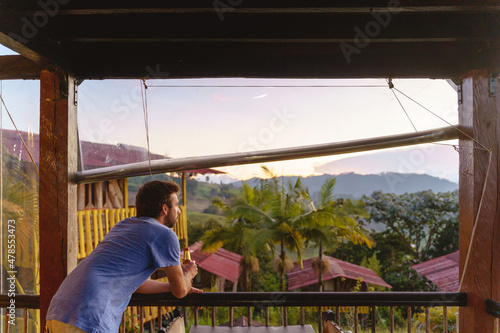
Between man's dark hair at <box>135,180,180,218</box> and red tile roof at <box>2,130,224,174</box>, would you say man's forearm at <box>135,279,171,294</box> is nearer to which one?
man's dark hair at <box>135,180,180,218</box>

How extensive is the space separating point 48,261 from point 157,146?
15.4 meters

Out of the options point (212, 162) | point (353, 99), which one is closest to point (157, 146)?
point (353, 99)

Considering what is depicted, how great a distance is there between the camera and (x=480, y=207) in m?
2.21

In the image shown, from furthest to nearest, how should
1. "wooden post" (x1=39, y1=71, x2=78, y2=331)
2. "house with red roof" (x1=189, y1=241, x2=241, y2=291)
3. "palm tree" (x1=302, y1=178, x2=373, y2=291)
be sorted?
1. "house with red roof" (x1=189, y1=241, x2=241, y2=291)
2. "palm tree" (x1=302, y1=178, x2=373, y2=291)
3. "wooden post" (x1=39, y1=71, x2=78, y2=331)

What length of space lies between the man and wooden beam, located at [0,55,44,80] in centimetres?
128

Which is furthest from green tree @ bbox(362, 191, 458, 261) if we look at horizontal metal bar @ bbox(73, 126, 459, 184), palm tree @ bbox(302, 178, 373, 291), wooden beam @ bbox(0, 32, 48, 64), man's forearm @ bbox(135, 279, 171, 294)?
wooden beam @ bbox(0, 32, 48, 64)

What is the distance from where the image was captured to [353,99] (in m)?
19.0

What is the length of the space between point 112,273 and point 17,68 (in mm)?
1690

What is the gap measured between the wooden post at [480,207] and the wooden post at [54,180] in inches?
103

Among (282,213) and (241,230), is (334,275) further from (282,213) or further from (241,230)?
(241,230)

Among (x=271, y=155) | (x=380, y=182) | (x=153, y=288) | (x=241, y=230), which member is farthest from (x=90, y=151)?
(x=380, y=182)

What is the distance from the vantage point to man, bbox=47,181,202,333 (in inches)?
62.0

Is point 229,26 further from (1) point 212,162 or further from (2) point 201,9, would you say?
(1) point 212,162

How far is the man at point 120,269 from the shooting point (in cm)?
157
